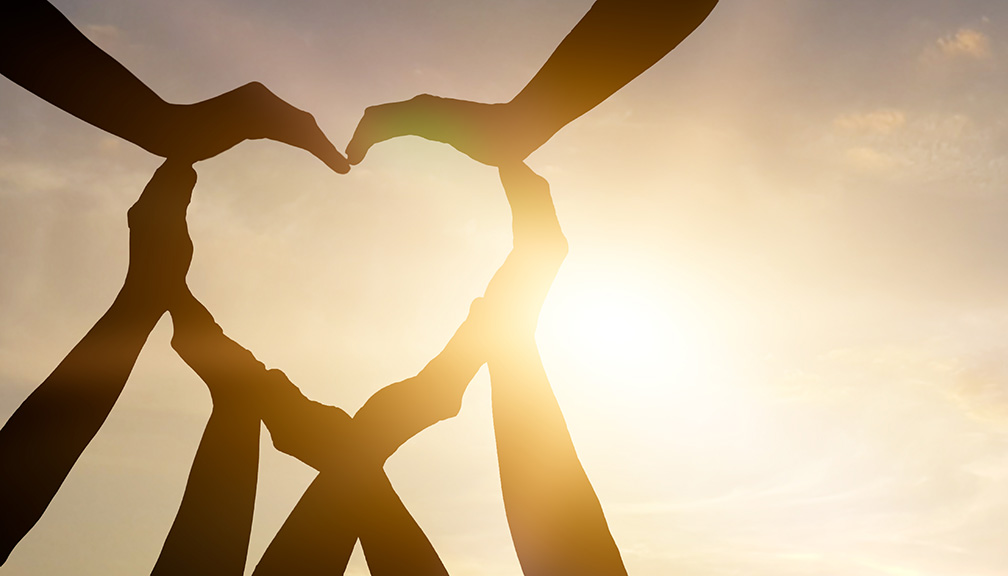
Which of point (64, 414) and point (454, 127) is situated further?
point (454, 127)

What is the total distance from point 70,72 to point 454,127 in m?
3.82

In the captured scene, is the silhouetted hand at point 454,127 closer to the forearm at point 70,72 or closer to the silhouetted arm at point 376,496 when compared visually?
the silhouetted arm at point 376,496

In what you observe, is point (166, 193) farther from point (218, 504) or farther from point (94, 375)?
point (218, 504)

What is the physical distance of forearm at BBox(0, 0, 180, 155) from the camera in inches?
339

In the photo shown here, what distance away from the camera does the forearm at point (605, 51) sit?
27.6 feet

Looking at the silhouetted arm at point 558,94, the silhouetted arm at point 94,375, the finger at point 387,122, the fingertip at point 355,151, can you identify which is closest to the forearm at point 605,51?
the silhouetted arm at point 558,94

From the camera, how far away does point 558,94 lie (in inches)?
343

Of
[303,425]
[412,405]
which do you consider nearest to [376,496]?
[412,405]

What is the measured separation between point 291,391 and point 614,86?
429 cm

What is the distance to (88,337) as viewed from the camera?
817 centimetres

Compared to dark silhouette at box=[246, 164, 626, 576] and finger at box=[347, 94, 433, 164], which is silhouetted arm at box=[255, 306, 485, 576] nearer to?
dark silhouette at box=[246, 164, 626, 576]

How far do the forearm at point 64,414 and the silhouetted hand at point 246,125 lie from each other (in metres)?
1.74

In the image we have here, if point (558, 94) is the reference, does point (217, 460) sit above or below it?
below

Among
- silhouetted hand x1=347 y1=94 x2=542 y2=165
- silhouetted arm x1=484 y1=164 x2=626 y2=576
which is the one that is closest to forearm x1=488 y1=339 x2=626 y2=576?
silhouetted arm x1=484 y1=164 x2=626 y2=576
